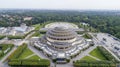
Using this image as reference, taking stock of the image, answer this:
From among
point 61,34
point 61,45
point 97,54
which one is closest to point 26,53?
point 61,45

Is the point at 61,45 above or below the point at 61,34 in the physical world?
below

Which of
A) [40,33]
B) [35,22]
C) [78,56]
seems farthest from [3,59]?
[35,22]

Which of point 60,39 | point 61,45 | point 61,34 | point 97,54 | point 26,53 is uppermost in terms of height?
point 61,34

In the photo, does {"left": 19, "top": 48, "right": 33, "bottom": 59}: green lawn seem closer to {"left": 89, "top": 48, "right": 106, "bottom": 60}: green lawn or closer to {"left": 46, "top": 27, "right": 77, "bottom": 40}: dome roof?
{"left": 46, "top": 27, "right": 77, "bottom": 40}: dome roof

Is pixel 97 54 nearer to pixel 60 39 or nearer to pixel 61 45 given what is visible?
pixel 61 45

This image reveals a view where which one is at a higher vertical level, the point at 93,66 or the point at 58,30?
the point at 58,30

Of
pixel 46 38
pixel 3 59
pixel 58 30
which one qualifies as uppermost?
pixel 58 30

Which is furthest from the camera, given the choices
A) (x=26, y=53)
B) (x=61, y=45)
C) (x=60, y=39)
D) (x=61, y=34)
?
(x=61, y=34)

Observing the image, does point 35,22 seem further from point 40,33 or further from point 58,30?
point 58,30

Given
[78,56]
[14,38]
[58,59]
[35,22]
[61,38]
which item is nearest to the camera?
[58,59]
